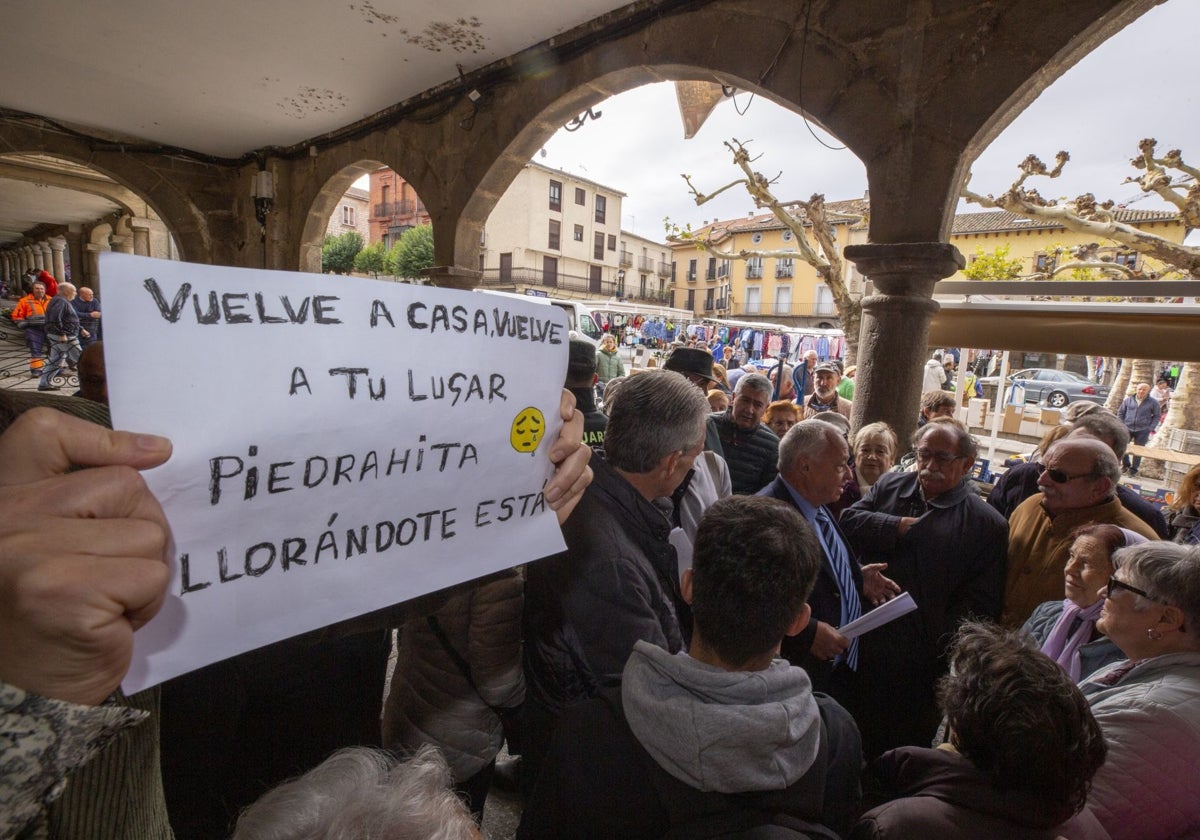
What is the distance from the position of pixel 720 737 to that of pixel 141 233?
12.1 metres

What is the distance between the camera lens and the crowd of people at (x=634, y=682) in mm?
520

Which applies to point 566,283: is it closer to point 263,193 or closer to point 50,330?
point 50,330

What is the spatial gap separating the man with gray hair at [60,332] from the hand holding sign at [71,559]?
496 inches

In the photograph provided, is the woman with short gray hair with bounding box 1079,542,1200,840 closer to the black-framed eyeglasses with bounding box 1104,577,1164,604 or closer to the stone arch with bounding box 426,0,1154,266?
the black-framed eyeglasses with bounding box 1104,577,1164,604

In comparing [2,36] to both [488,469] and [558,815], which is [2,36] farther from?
[558,815]

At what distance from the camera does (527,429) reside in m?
1.04

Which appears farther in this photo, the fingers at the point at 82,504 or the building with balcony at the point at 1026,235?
the building with balcony at the point at 1026,235

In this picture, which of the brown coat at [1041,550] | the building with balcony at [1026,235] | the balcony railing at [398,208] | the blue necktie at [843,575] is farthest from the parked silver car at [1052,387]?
the balcony railing at [398,208]

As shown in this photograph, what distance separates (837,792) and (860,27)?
3.27m

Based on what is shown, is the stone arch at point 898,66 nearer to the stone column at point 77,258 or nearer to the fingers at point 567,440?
the fingers at point 567,440

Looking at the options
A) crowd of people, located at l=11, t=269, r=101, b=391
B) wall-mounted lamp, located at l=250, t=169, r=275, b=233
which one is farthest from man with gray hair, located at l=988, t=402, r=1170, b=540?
crowd of people, located at l=11, t=269, r=101, b=391

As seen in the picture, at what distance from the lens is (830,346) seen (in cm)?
1641

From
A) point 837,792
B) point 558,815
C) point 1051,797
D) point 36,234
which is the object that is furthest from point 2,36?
point 36,234

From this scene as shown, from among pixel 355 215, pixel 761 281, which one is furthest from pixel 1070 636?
pixel 355 215
